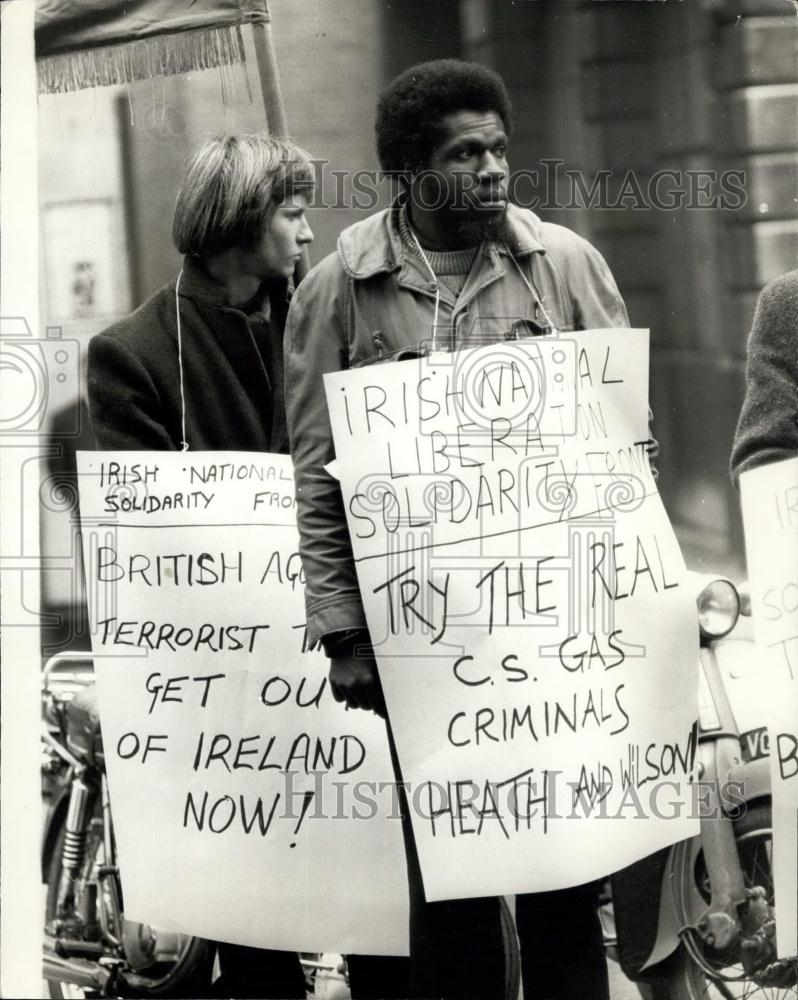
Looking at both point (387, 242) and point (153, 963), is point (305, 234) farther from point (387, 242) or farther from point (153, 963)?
point (153, 963)

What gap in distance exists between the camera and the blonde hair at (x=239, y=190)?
10.3ft

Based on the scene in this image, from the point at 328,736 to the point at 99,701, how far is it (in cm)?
56

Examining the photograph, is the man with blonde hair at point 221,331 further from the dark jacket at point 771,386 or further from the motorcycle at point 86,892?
the dark jacket at point 771,386

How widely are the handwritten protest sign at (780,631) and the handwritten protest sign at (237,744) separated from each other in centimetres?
93

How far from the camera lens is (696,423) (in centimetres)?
321

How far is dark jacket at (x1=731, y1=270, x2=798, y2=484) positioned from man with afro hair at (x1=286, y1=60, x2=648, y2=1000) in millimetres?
424

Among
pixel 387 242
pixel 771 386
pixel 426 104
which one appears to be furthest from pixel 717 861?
pixel 426 104

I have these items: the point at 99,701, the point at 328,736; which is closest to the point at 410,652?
the point at 328,736

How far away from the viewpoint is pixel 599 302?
311 cm

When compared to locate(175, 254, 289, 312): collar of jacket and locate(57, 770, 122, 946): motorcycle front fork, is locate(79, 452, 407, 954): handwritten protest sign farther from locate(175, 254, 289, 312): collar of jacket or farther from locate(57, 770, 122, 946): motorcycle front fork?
locate(175, 254, 289, 312): collar of jacket

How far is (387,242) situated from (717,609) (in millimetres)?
1185

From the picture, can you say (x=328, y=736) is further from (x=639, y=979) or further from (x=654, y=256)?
(x=654, y=256)

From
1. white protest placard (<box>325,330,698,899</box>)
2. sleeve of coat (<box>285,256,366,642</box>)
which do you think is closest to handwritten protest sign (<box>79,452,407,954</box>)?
sleeve of coat (<box>285,256,366,642</box>)

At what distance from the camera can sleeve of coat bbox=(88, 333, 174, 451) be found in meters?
3.15
